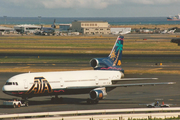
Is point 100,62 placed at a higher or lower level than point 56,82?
higher

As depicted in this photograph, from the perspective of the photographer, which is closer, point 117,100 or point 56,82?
point 56,82

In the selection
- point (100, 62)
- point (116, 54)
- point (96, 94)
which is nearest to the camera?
point (96, 94)

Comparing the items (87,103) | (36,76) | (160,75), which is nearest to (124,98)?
(87,103)

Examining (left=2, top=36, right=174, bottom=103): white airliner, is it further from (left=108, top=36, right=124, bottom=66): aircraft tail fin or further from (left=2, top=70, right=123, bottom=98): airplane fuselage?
(left=108, top=36, right=124, bottom=66): aircraft tail fin

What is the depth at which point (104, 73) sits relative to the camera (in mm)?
49031

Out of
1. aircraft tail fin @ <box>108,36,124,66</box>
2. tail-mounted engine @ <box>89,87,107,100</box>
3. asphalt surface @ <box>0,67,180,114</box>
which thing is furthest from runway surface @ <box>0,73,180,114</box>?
aircraft tail fin @ <box>108,36,124,66</box>

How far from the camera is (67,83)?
4503cm

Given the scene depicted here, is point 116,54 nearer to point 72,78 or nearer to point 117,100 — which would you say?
point 117,100

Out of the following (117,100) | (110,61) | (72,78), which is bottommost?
(117,100)

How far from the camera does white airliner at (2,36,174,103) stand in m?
41.8

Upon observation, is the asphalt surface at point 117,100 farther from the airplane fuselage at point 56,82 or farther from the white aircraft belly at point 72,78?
the white aircraft belly at point 72,78

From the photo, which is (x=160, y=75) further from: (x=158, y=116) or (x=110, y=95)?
(x=158, y=116)

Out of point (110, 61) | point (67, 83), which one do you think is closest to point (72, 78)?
point (67, 83)

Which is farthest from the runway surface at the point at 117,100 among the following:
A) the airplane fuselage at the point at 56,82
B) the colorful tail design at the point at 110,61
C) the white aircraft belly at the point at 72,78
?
the colorful tail design at the point at 110,61
